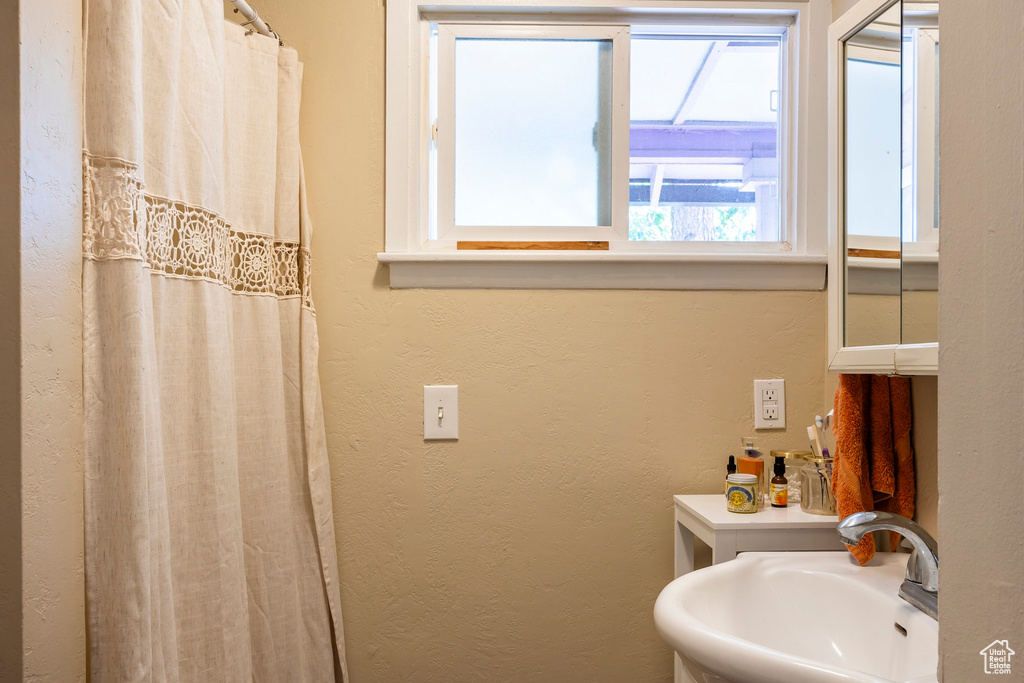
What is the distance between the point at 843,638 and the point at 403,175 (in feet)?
3.94

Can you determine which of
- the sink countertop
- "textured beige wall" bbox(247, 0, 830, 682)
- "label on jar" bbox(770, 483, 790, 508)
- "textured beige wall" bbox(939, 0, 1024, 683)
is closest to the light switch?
"textured beige wall" bbox(247, 0, 830, 682)

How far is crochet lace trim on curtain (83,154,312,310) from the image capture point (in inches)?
35.1

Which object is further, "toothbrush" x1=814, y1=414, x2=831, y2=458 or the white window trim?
the white window trim

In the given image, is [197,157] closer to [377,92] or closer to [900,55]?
[377,92]

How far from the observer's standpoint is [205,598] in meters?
1.05

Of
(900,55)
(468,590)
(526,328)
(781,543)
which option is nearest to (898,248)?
(900,55)

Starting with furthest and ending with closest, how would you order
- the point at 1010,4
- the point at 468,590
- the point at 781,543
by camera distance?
1. the point at 468,590
2. the point at 781,543
3. the point at 1010,4

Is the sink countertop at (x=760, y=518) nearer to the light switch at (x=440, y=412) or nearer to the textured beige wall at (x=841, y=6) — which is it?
the light switch at (x=440, y=412)

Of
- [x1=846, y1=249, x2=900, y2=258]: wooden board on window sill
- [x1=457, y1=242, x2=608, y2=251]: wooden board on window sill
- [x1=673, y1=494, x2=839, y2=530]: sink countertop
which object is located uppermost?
[x1=457, y1=242, x2=608, y2=251]: wooden board on window sill

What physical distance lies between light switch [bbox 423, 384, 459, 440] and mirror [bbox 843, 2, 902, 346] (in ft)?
2.58

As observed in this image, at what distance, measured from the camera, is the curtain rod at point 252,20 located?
3.97 ft

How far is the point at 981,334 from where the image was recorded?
389 millimetres

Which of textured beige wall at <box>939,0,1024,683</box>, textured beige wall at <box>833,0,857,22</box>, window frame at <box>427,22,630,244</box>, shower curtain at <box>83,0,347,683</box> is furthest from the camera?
window frame at <box>427,22,630,244</box>

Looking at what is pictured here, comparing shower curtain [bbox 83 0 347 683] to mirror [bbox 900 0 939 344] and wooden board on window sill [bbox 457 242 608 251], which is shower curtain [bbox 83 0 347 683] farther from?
mirror [bbox 900 0 939 344]
